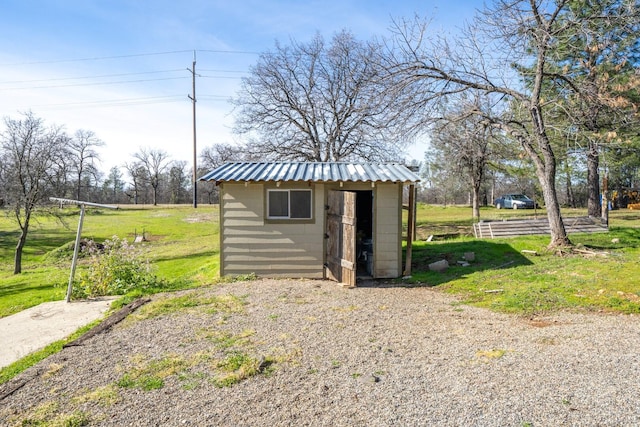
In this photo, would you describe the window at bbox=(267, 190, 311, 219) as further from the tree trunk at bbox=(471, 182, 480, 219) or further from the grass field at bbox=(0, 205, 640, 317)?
the tree trunk at bbox=(471, 182, 480, 219)

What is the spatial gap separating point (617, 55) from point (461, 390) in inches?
493

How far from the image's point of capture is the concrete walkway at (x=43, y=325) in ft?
17.7

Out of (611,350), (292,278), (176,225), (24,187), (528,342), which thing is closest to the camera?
(611,350)

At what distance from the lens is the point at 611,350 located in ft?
14.3

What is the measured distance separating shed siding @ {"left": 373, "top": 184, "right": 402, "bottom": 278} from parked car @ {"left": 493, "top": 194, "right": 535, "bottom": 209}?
2319 cm

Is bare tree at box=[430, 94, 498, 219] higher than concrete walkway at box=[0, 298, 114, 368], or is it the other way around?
bare tree at box=[430, 94, 498, 219]

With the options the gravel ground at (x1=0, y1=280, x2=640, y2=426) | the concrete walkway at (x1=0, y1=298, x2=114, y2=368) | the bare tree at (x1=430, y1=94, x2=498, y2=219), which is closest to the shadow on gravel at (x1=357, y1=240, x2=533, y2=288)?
the gravel ground at (x1=0, y1=280, x2=640, y2=426)

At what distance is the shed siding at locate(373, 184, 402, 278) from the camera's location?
28.9 feet

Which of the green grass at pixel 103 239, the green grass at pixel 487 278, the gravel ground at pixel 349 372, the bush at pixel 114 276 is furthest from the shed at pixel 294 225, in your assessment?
the gravel ground at pixel 349 372

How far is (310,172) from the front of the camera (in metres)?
8.98

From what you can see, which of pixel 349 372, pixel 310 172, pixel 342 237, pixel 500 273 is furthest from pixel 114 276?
pixel 500 273

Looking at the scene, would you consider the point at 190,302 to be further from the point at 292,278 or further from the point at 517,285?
the point at 517,285

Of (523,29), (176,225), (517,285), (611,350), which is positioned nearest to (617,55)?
(523,29)

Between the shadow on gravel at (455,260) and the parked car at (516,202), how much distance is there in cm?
1896
